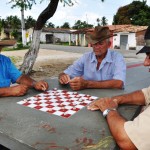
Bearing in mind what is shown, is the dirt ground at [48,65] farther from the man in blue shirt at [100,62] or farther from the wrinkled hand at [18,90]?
the wrinkled hand at [18,90]

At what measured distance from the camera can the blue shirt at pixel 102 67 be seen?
10.9ft

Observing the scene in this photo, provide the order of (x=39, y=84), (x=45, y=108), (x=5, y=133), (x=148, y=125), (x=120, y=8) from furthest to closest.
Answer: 1. (x=120, y=8)
2. (x=39, y=84)
3. (x=45, y=108)
4. (x=5, y=133)
5. (x=148, y=125)

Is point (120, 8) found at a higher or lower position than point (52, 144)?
higher

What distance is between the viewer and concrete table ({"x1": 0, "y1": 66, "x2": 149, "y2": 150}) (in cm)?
153

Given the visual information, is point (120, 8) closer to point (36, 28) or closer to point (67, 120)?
point (36, 28)

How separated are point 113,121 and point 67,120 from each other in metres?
0.36

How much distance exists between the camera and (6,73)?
327 centimetres

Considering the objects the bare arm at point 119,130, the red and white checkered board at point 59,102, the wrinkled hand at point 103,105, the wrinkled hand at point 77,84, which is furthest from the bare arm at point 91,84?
the bare arm at point 119,130

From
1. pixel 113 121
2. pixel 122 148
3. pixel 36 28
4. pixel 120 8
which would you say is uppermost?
pixel 120 8

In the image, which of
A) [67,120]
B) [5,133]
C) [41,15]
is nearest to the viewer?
[5,133]

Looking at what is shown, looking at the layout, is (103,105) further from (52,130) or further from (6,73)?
(6,73)

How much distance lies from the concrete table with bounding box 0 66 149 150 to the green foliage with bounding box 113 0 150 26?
146 feet

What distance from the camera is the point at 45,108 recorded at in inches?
85.4

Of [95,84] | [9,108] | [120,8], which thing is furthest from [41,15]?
[120,8]
